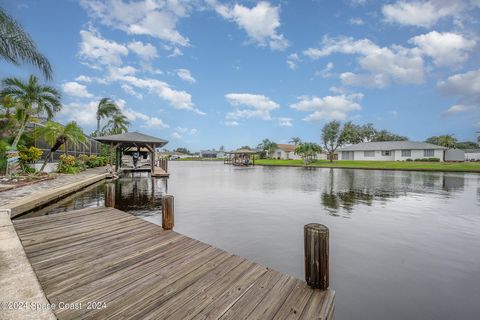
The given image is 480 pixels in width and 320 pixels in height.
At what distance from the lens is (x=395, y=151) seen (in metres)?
44.2

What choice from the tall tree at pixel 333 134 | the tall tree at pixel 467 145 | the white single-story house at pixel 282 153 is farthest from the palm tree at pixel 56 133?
the tall tree at pixel 467 145

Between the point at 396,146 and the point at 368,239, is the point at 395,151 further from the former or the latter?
the point at 368,239

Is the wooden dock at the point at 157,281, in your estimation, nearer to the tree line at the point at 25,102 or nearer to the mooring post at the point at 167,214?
the mooring post at the point at 167,214

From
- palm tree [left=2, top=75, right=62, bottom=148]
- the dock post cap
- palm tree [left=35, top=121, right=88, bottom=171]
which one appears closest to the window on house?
the dock post cap

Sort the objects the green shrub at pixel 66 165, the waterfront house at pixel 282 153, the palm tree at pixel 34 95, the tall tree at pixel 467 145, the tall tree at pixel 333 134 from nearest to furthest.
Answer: the palm tree at pixel 34 95, the green shrub at pixel 66 165, the tall tree at pixel 333 134, the waterfront house at pixel 282 153, the tall tree at pixel 467 145

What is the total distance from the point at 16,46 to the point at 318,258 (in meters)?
9.85

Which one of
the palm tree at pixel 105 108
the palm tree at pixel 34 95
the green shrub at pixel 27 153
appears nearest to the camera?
the green shrub at pixel 27 153

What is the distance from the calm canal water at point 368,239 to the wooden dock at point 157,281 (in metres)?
1.25

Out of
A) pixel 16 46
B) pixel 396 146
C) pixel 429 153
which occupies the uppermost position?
pixel 16 46

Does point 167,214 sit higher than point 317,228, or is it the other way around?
point 317,228

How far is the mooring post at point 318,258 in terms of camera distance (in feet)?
9.39

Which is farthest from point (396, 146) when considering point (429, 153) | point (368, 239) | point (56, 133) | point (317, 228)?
point (56, 133)

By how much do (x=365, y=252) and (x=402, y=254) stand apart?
0.77 metres

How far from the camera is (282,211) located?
8.80 metres
